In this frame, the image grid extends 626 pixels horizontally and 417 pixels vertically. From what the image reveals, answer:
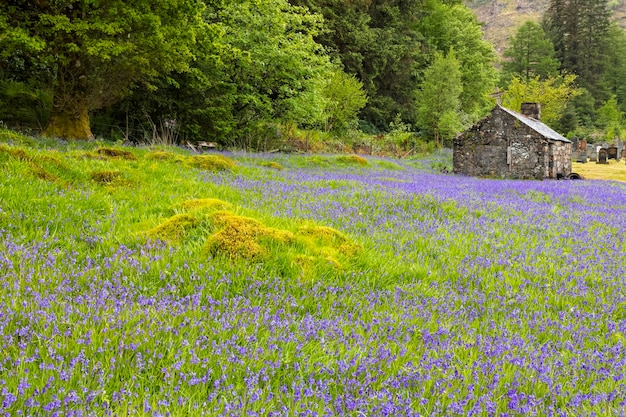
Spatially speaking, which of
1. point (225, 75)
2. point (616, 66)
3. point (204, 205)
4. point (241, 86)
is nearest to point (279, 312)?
point (204, 205)

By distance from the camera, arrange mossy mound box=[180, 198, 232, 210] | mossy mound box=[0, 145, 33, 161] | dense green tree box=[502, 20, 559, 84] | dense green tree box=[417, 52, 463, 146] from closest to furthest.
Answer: mossy mound box=[180, 198, 232, 210] → mossy mound box=[0, 145, 33, 161] → dense green tree box=[417, 52, 463, 146] → dense green tree box=[502, 20, 559, 84]

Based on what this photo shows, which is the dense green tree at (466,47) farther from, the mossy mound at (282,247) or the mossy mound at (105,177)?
the mossy mound at (282,247)

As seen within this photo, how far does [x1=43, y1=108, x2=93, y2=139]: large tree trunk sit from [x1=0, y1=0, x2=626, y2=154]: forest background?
0.12ft

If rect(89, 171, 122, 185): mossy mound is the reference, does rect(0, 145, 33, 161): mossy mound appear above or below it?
above

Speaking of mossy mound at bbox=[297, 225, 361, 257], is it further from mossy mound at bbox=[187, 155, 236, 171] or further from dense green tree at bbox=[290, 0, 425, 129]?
dense green tree at bbox=[290, 0, 425, 129]

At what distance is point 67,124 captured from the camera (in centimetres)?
1587

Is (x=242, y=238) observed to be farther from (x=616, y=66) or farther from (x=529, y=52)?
(x=616, y=66)

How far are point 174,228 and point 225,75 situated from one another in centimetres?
1802

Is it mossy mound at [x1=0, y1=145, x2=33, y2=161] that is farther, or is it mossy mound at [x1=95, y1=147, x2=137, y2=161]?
mossy mound at [x1=95, y1=147, x2=137, y2=161]

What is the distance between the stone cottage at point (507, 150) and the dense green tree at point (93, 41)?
17.7 metres

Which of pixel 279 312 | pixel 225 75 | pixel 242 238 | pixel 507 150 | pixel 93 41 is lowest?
pixel 279 312

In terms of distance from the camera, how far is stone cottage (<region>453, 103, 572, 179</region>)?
82.1ft

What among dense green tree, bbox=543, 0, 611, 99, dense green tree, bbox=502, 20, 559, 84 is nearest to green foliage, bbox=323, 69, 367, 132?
dense green tree, bbox=502, 20, 559, 84

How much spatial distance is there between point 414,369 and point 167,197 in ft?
18.4
